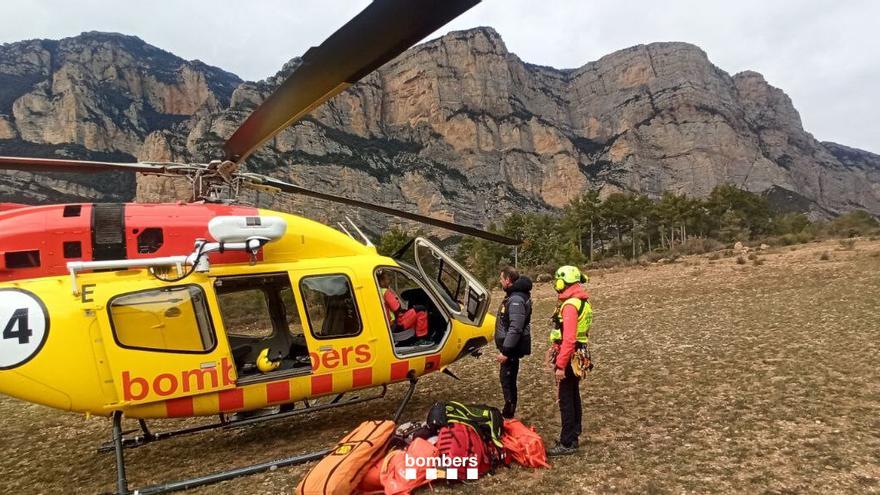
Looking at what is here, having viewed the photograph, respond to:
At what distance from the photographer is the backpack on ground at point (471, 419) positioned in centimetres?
452

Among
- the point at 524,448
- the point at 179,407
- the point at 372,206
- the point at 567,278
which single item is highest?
the point at 372,206

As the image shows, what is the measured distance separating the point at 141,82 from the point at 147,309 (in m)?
145

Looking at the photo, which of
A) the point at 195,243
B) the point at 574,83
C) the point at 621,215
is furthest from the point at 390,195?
the point at 195,243

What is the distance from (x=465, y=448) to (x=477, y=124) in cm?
13231

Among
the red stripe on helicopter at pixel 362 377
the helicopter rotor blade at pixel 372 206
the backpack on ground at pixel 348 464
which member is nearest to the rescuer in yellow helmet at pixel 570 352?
the helicopter rotor blade at pixel 372 206

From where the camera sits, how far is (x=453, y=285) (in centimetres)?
737

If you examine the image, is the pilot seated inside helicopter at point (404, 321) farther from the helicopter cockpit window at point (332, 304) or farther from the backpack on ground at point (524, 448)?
the backpack on ground at point (524, 448)

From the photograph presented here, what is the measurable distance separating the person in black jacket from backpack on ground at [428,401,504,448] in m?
1.00

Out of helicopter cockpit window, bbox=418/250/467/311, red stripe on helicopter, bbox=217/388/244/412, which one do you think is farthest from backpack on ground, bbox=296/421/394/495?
helicopter cockpit window, bbox=418/250/467/311

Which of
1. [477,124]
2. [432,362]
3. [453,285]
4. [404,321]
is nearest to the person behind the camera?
[432,362]

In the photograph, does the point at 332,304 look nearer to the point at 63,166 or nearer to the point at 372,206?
the point at 372,206

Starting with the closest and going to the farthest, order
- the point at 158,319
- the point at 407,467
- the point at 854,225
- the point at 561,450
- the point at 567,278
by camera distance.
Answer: the point at 407,467 → the point at 561,450 → the point at 567,278 → the point at 158,319 → the point at 854,225

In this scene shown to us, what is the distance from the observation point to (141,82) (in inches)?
4894

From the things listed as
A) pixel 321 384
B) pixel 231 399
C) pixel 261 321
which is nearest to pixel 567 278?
pixel 321 384
